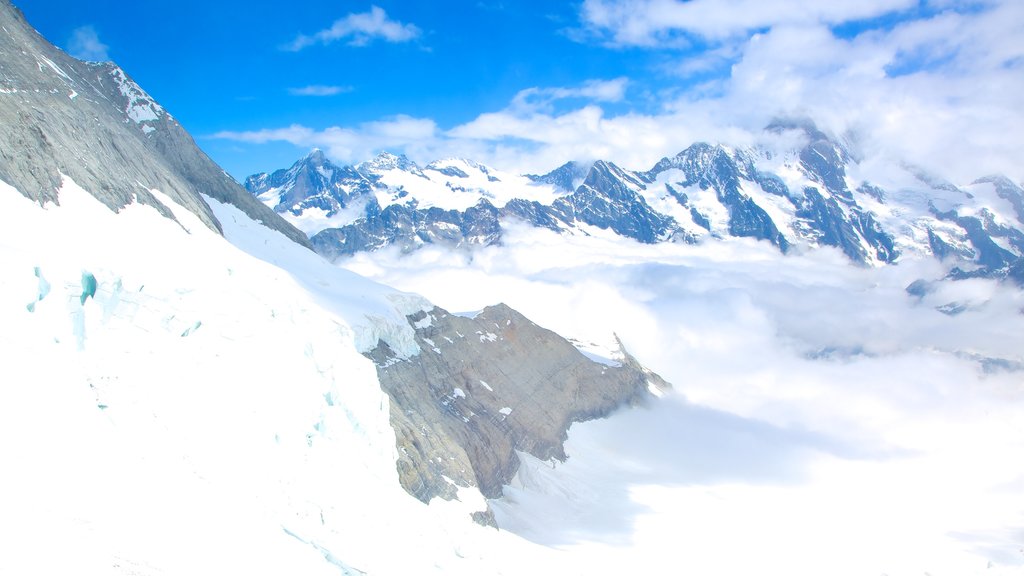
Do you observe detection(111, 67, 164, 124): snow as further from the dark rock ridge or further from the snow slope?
the snow slope

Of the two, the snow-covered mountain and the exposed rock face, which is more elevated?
the exposed rock face

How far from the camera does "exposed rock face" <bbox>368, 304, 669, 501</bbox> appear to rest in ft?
309

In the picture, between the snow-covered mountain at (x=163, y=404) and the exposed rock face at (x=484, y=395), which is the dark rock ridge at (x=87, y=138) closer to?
the snow-covered mountain at (x=163, y=404)

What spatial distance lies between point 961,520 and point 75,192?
185926 mm

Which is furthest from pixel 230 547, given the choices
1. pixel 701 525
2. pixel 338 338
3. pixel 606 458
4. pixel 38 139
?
pixel 606 458

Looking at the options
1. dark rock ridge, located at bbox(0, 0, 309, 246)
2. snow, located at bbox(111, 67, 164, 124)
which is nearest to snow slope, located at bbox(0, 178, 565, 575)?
dark rock ridge, located at bbox(0, 0, 309, 246)

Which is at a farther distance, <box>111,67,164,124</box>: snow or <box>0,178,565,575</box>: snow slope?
<box>111,67,164,124</box>: snow

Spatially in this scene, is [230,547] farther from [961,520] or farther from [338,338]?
[961,520]

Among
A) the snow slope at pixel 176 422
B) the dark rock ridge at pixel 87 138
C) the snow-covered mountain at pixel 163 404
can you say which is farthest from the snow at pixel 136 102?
the snow slope at pixel 176 422

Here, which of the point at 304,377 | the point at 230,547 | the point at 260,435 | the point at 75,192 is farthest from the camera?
the point at 75,192

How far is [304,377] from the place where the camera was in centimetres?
5894

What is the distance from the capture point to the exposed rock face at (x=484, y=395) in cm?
9419

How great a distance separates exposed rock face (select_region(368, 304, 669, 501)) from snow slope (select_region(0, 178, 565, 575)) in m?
17.4

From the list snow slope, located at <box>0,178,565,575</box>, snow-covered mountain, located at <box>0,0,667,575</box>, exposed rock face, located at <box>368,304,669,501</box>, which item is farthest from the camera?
exposed rock face, located at <box>368,304,669,501</box>
